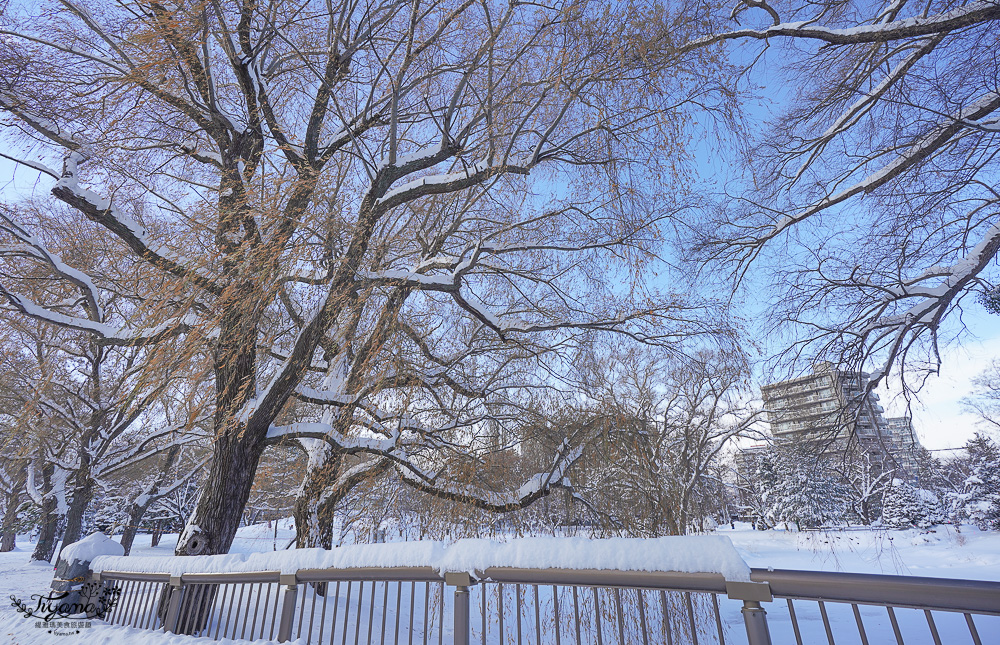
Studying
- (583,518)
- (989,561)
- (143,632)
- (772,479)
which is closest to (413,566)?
(143,632)

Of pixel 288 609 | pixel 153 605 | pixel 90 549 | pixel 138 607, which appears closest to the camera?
pixel 288 609

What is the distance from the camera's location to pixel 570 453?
6344mm

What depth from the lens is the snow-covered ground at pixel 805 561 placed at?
4.34 m

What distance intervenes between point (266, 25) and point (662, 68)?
430 centimetres

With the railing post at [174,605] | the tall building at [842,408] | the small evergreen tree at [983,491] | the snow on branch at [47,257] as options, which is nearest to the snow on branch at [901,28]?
the tall building at [842,408]

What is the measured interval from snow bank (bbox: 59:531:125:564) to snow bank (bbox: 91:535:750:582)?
326 cm

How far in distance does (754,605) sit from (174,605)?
473cm

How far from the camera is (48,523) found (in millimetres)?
14617

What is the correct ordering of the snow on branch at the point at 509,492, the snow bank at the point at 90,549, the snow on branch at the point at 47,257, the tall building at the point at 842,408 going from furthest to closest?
the snow on branch at the point at 509,492 → the tall building at the point at 842,408 → the snow bank at the point at 90,549 → the snow on branch at the point at 47,257

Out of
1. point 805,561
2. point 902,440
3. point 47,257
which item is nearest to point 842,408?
point 902,440

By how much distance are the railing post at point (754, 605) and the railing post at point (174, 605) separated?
4618mm

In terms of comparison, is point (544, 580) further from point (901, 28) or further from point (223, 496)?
point (901, 28)

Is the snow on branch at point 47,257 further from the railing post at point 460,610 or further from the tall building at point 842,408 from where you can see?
the tall building at point 842,408

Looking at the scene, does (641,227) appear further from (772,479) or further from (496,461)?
(772,479)
